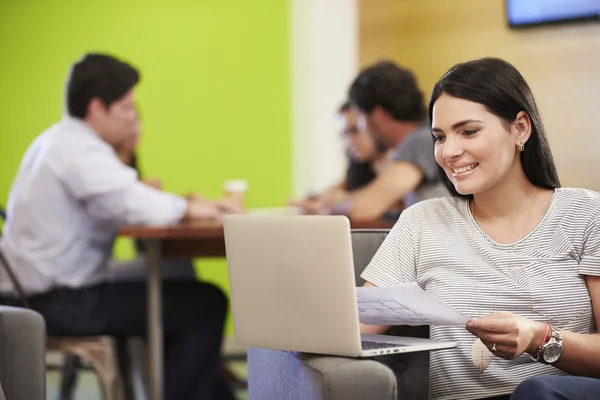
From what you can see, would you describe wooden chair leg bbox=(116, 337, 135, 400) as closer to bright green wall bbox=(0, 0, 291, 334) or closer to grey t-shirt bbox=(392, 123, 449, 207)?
grey t-shirt bbox=(392, 123, 449, 207)

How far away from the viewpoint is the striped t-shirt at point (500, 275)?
1592 millimetres

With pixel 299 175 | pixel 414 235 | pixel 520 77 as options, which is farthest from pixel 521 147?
pixel 299 175

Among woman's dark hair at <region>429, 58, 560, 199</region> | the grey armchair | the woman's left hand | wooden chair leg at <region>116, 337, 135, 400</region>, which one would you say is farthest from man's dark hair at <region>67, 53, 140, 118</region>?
the woman's left hand

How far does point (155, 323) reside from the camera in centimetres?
285

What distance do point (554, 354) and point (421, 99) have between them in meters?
2.04

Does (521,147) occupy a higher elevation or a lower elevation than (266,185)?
higher

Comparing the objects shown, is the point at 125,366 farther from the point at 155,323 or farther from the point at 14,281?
the point at 14,281

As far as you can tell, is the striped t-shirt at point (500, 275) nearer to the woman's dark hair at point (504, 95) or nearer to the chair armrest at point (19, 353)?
the woman's dark hair at point (504, 95)

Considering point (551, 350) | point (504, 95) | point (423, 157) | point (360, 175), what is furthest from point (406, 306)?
point (360, 175)

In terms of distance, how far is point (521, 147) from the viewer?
1656 mm

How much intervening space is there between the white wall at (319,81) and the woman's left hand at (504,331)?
3.61 metres

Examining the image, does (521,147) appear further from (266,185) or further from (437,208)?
(266,185)

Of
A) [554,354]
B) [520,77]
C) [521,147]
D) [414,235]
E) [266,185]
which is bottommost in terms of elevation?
[266,185]

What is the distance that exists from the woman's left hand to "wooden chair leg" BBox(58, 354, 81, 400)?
2381mm
